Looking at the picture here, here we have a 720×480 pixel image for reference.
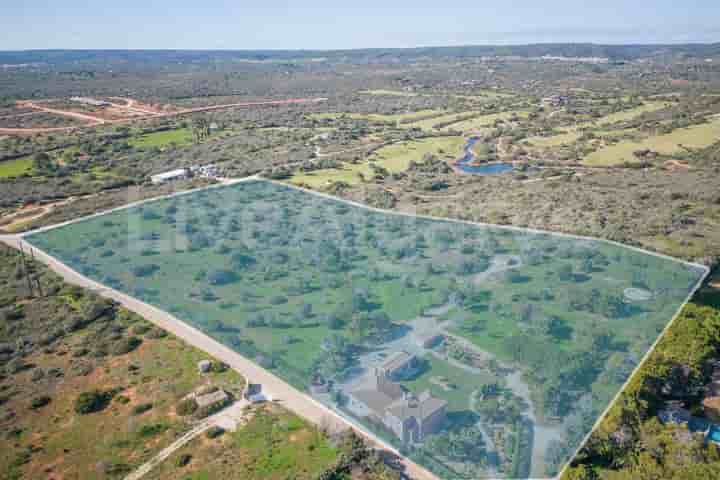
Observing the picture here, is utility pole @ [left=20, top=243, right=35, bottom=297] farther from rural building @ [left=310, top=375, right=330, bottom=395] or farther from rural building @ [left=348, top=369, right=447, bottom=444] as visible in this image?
rural building @ [left=348, top=369, right=447, bottom=444]

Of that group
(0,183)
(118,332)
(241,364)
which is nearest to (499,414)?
(241,364)

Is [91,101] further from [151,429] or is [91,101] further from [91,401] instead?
[151,429]

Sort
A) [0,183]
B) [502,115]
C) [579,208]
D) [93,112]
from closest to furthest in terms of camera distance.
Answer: [579,208]
[0,183]
[502,115]
[93,112]

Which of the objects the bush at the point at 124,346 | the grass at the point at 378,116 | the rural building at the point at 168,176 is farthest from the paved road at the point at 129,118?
the bush at the point at 124,346

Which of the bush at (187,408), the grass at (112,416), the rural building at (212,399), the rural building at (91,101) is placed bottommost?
the grass at (112,416)

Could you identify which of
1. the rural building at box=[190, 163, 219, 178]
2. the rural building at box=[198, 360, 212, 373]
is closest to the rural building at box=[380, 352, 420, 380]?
the rural building at box=[198, 360, 212, 373]

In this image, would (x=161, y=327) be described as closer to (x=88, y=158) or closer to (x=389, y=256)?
(x=389, y=256)

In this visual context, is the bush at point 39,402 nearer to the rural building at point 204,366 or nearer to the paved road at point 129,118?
the rural building at point 204,366
